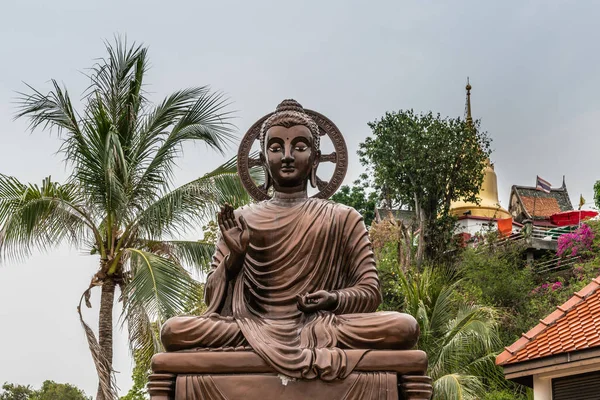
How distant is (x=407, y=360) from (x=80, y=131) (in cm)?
959

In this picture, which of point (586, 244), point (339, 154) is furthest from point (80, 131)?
point (586, 244)

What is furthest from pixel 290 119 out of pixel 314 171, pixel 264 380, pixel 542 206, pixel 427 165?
pixel 542 206

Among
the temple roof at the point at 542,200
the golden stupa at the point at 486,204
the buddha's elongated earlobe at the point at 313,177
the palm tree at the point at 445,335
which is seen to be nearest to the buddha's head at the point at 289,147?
the buddha's elongated earlobe at the point at 313,177

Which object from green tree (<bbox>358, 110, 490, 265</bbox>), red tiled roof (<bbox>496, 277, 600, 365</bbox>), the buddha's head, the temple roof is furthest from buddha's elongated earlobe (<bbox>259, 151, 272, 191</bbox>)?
the temple roof

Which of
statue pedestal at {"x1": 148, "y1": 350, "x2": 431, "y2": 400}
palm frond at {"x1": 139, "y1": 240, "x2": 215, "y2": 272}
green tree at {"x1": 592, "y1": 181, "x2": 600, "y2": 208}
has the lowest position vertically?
statue pedestal at {"x1": 148, "y1": 350, "x2": 431, "y2": 400}

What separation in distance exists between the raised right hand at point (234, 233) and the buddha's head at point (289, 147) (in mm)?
689

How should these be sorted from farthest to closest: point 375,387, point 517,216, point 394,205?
point 517,216 < point 394,205 < point 375,387

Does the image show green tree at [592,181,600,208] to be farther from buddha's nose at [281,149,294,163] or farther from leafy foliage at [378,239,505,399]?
buddha's nose at [281,149,294,163]

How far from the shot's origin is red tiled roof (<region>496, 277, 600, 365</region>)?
14.5 m

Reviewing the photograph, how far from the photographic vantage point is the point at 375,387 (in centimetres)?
598

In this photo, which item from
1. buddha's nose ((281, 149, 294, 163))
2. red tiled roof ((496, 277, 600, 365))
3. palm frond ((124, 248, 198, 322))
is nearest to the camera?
buddha's nose ((281, 149, 294, 163))

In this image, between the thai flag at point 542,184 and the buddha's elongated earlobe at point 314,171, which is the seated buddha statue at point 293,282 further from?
the thai flag at point 542,184

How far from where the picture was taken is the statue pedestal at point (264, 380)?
19.7 ft

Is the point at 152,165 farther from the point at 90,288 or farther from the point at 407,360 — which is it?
the point at 407,360
